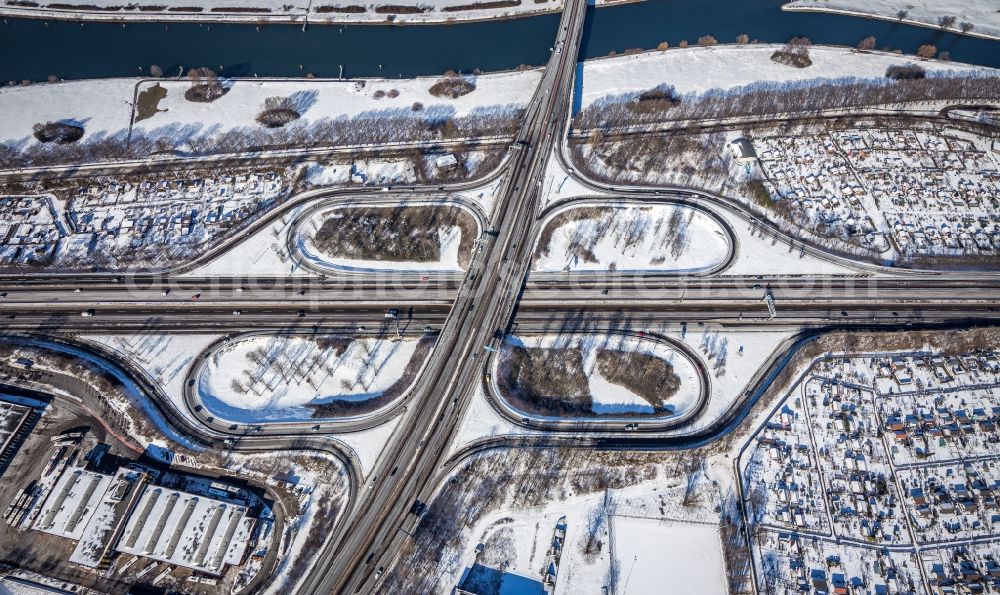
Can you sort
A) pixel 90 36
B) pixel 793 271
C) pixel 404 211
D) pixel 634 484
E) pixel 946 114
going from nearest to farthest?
1. pixel 634 484
2. pixel 793 271
3. pixel 404 211
4. pixel 946 114
5. pixel 90 36

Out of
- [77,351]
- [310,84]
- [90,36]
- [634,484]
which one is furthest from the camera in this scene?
[90,36]

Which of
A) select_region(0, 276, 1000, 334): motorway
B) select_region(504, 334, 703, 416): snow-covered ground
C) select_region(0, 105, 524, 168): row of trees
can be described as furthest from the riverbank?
select_region(504, 334, 703, 416): snow-covered ground

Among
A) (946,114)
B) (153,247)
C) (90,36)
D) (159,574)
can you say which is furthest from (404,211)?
(946,114)

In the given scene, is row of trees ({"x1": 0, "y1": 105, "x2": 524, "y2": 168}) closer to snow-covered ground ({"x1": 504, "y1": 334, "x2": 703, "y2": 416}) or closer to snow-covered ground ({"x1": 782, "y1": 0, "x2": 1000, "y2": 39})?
snow-covered ground ({"x1": 504, "y1": 334, "x2": 703, "y2": 416})

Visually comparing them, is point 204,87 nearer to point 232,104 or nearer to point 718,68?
point 232,104

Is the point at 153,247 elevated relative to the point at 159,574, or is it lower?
elevated

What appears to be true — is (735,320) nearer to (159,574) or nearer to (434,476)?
(434,476)
